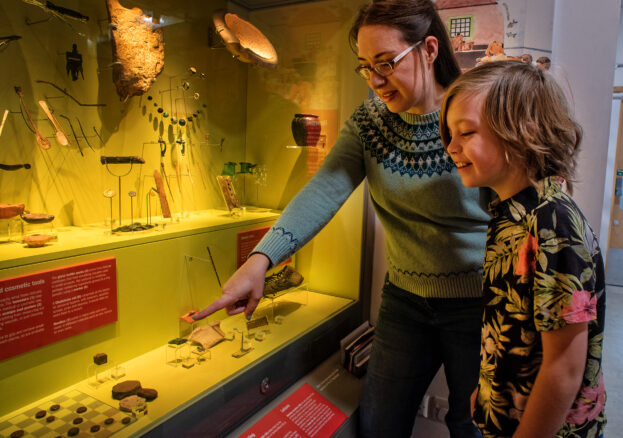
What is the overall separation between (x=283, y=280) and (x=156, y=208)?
73 cm

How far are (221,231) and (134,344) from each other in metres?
0.60

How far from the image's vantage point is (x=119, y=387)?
166 centimetres

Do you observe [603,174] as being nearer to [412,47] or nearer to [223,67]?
[412,47]

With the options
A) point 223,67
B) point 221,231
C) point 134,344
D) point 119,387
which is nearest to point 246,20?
point 223,67

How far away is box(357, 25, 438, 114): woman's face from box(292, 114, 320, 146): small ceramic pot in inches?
42.3

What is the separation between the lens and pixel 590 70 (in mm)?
2104

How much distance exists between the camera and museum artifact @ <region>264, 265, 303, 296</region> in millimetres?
2391

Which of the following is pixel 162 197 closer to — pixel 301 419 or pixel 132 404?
pixel 132 404

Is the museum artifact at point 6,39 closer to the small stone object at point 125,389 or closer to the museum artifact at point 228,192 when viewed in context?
the museum artifact at point 228,192

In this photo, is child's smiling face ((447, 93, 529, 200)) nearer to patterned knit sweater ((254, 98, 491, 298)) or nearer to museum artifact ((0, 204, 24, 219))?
patterned knit sweater ((254, 98, 491, 298))

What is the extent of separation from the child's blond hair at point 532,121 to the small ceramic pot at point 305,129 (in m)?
1.56

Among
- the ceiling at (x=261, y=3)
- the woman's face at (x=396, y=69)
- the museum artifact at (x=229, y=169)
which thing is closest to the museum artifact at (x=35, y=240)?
the museum artifact at (x=229, y=169)

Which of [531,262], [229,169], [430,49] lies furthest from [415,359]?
[229,169]

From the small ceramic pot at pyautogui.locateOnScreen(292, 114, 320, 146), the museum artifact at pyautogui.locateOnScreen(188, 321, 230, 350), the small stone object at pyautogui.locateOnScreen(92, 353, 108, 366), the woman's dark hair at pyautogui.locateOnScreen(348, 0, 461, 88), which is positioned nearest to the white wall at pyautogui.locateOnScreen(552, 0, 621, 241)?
the woman's dark hair at pyautogui.locateOnScreen(348, 0, 461, 88)
